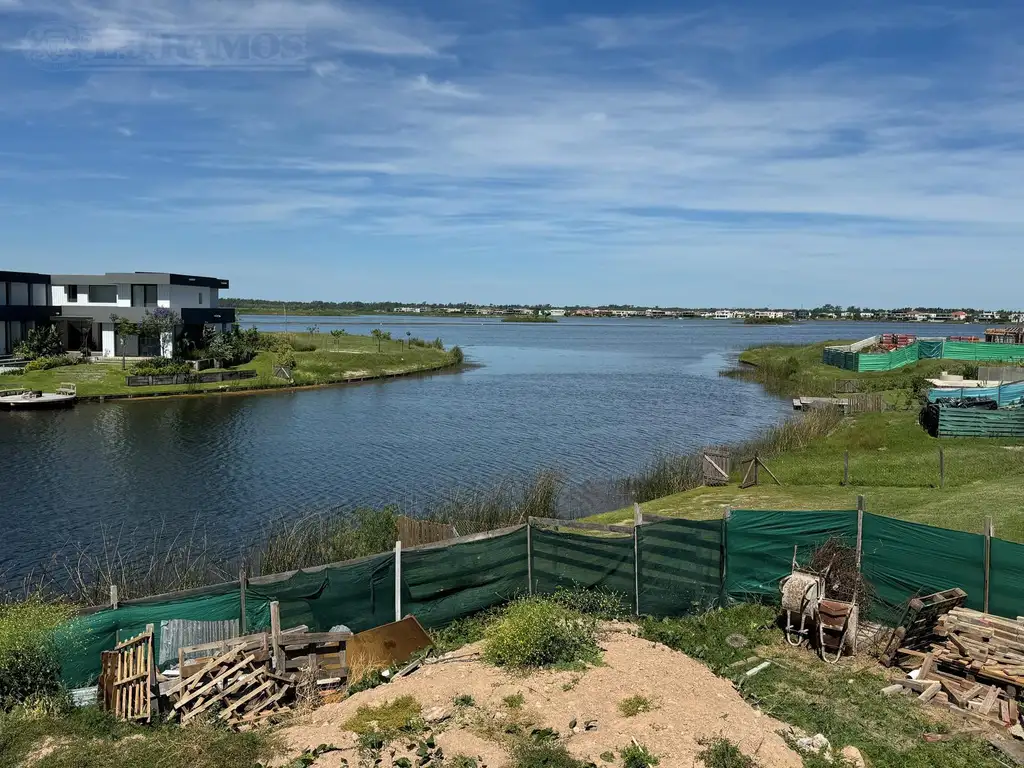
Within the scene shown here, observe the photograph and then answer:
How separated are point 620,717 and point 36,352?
206ft

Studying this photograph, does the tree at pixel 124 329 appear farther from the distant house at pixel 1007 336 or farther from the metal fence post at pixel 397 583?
the distant house at pixel 1007 336

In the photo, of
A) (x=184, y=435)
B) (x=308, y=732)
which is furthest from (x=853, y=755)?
(x=184, y=435)

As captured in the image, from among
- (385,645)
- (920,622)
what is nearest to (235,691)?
(385,645)

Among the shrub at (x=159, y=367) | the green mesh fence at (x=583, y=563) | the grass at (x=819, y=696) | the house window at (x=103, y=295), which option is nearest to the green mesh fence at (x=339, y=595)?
the green mesh fence at (x=583, y=563)

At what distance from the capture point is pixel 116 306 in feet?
212

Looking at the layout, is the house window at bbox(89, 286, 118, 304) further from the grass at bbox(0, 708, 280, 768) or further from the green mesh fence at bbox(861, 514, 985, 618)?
the green mesh fence at bbox(861, 514, 985, 618)

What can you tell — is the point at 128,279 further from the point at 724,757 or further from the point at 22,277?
the point at 724,757

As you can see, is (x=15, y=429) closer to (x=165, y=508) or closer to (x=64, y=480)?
(x=64, y=480)

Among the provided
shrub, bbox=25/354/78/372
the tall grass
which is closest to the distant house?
the tall grass

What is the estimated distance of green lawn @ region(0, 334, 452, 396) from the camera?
54.9m

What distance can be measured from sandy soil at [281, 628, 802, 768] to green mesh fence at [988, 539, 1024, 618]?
14.6 feet

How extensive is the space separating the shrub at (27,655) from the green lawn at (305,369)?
47.3 m

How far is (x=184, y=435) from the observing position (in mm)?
42594

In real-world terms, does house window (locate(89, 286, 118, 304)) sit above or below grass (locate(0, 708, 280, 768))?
above
